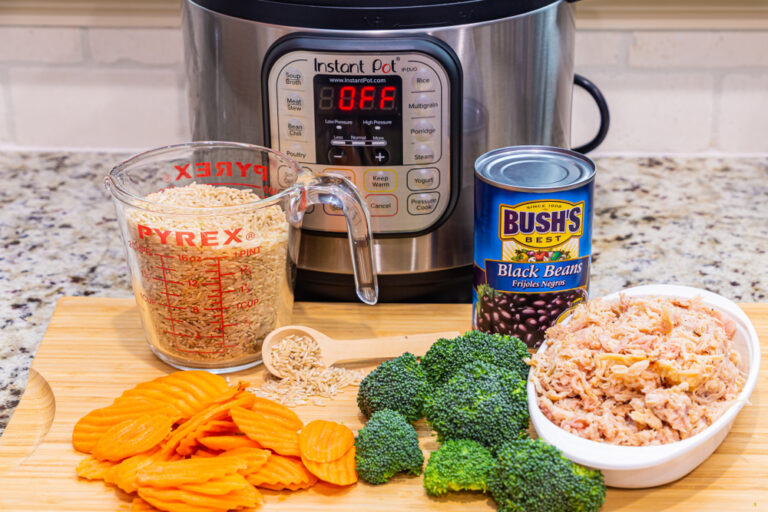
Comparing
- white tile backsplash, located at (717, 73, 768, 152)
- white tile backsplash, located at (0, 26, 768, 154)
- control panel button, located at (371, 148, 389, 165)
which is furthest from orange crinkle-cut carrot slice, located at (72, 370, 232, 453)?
white tile backsplash, located at (717, 73, 768, 152)

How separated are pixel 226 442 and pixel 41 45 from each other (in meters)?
1.09

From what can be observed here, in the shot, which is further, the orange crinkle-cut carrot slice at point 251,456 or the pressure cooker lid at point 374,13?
the pressure cooker lid at point 374,13

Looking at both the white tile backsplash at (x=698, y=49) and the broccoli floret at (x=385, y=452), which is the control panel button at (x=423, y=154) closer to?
the broccoli floret at (x=385, y=452)

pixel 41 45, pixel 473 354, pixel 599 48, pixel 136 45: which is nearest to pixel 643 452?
pixel 473 354

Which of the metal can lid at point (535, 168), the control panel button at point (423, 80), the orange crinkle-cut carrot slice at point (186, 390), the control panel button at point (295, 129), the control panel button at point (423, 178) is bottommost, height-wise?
the orange crinkle-cut carrot slice at point (186, 390)

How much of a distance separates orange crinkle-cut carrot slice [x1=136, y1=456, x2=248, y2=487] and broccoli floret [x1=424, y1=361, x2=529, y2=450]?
0.21 metres

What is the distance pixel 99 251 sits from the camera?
4.82ft

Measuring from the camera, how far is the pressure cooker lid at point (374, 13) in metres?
1.05

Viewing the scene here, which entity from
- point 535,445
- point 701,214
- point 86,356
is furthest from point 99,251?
point 701,214

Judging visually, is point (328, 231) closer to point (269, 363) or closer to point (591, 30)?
point (269, 363)

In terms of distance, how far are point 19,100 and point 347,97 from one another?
962mm

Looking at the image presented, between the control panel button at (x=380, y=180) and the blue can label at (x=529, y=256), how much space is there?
11cm

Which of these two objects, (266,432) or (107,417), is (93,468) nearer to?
(107,417)

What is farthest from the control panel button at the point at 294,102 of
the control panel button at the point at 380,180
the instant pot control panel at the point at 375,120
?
the control panel button at the point at 380,180
